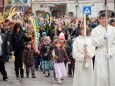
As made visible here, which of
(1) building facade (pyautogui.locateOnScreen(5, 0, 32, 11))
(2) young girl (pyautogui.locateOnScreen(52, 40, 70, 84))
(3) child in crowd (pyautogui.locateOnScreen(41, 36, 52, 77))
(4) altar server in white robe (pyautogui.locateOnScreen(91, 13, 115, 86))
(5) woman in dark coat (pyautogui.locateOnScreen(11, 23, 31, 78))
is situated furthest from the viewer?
(1) building facade (pyautogui.locateOnScreen(5, 0, 32, 11))

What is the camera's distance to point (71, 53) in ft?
54.8

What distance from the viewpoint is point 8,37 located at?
15438 millimetres

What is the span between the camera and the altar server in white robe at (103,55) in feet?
34.6

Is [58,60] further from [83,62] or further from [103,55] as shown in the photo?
[103,55]

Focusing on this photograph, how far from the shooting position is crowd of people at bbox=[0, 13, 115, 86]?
10620 mm

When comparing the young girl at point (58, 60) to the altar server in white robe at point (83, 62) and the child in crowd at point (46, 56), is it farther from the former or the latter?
the altar server in white robe at point (83, 62)

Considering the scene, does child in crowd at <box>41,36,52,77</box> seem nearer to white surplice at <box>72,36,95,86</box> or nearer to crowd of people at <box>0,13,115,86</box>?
crowd of people at <box>0,13,115,86</box>

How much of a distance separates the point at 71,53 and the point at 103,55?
20.0 ft

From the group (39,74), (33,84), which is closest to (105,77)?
(33,84)

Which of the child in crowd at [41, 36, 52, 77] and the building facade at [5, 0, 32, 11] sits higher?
the building facade at [5, 0, 32, 11]

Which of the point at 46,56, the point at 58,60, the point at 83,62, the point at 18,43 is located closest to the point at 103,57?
the point at 83,62

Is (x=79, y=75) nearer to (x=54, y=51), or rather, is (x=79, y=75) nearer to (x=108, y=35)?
(x=108, y=35)

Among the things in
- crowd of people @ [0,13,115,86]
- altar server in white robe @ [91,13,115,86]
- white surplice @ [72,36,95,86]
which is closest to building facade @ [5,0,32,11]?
crowd of people @ [0,13,115,86]

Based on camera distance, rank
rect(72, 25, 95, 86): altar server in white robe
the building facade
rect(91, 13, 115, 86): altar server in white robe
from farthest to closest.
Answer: the building facade → rect(72, 25, 95, 86): altar server in white robe → rect(91, 13, 115, 86): altar server in white robe
